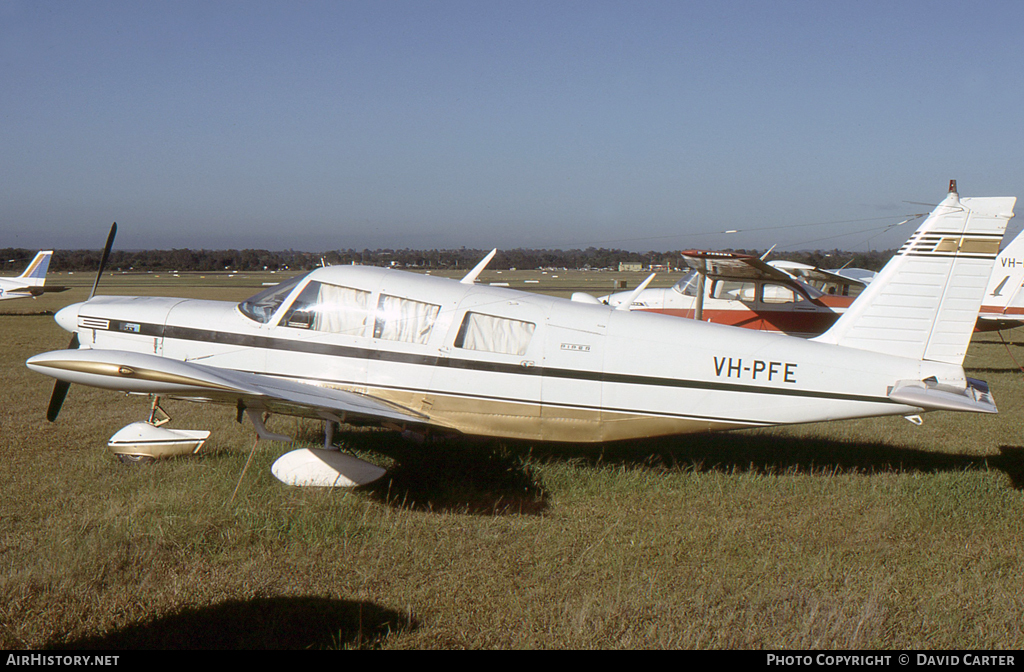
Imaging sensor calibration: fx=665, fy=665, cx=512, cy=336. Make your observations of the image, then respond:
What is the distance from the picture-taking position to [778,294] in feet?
43.7

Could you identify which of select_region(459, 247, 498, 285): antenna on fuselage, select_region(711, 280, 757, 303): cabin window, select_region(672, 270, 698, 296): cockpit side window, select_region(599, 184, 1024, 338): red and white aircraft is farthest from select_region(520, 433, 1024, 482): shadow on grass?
select_region(672, 270, 698, 296): cockpit side window

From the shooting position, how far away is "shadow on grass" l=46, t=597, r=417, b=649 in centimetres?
337

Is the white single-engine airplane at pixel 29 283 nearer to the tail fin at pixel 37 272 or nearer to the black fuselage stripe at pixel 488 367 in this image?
the tail fin at pixel 37 272

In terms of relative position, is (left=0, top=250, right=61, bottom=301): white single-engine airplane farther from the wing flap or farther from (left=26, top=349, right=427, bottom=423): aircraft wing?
the wing flap

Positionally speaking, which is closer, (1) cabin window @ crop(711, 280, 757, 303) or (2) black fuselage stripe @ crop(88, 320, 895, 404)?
(2) black fuselage stripe @ crop(88, 320, 895, 404)

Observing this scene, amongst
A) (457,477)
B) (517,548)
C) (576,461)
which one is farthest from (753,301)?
(517,548)

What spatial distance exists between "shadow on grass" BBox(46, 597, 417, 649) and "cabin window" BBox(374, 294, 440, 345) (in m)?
2.36

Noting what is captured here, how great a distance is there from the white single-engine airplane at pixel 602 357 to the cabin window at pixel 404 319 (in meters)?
0.01

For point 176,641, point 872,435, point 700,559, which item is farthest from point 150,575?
point 872,435

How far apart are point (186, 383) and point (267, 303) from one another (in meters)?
1.89

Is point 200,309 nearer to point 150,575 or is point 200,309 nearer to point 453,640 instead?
point 150,575

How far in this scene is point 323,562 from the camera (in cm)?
434

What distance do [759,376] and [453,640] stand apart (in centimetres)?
325

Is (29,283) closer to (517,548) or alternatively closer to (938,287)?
(517,548)
